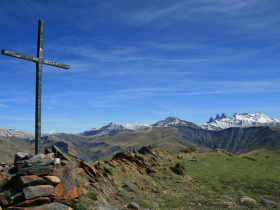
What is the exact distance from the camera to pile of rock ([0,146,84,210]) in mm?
11797

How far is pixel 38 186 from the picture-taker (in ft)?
40.9

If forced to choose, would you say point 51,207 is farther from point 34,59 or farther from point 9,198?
point 34,59

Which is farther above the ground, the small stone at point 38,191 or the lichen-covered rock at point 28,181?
the lichen-covered rock at point 28,181

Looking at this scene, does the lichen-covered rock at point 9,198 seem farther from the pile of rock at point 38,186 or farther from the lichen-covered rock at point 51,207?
the lichen-covered rock at point 51,207

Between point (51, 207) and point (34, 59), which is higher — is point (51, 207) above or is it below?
below

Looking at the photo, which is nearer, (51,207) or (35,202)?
(51,207)

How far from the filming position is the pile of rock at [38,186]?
1180 centimetres

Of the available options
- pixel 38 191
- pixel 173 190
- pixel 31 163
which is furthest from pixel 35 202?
pixel 173 190

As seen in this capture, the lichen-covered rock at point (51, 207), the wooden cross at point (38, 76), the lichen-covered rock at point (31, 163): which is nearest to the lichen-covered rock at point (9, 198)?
the lichen-covered rock at point (51, 207)

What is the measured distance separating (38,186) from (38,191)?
0.35 m

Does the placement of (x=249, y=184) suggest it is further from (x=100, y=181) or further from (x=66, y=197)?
(x=66, y=197)

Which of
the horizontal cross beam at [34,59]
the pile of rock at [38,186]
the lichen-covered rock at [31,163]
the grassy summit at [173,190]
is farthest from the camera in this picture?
the grassy summit at [173,190]

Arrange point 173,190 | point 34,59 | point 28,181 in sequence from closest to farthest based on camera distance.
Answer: point 28,181
point 34,59
point 173,190

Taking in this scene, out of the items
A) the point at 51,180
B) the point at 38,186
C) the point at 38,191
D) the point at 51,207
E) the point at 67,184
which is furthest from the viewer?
the point at 67,184
